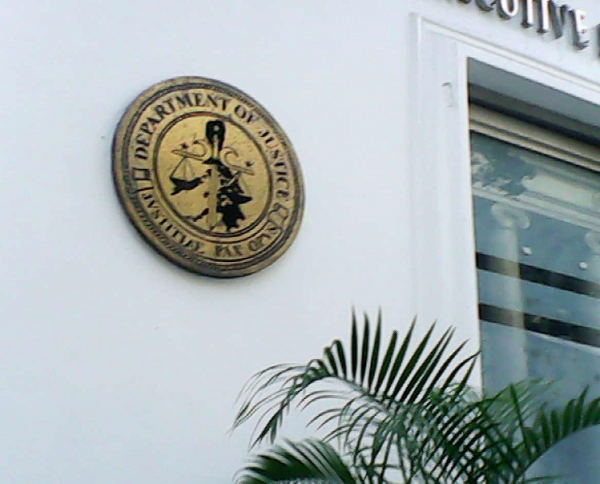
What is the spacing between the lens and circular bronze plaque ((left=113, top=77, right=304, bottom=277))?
10.6ft

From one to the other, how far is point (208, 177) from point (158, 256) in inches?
11.2

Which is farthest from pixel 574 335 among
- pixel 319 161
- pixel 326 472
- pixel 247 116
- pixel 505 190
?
pixel 326 472

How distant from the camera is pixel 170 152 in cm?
334

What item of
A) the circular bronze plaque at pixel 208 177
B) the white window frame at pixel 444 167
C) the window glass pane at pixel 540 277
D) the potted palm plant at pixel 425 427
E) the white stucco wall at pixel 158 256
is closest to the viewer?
the potted palm plant at pixel 425 427

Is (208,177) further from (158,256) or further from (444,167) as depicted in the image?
(444,167)

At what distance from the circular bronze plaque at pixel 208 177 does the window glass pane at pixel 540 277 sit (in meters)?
0.99

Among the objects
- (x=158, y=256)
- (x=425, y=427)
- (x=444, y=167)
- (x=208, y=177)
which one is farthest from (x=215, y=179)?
(x=425, y=427)

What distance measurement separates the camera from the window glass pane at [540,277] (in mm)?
4070

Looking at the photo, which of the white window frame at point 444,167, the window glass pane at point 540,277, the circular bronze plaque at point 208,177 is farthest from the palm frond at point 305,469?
the window glass pane at point 540,277

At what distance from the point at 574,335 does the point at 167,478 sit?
5.99 feet

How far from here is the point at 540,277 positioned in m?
4.32

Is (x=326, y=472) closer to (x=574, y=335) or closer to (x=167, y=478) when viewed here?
(x=167, y=478)

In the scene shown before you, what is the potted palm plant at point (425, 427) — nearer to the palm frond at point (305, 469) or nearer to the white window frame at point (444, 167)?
the palm frond at point (305, 469)

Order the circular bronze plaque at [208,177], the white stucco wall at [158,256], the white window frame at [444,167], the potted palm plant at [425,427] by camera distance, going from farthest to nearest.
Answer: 1. the white window frame at [444,167]
2. the circular bronze plaque at [208,177]
3. the white stucco wall at [158,256]
4. the potted palm plant at [425,427]
